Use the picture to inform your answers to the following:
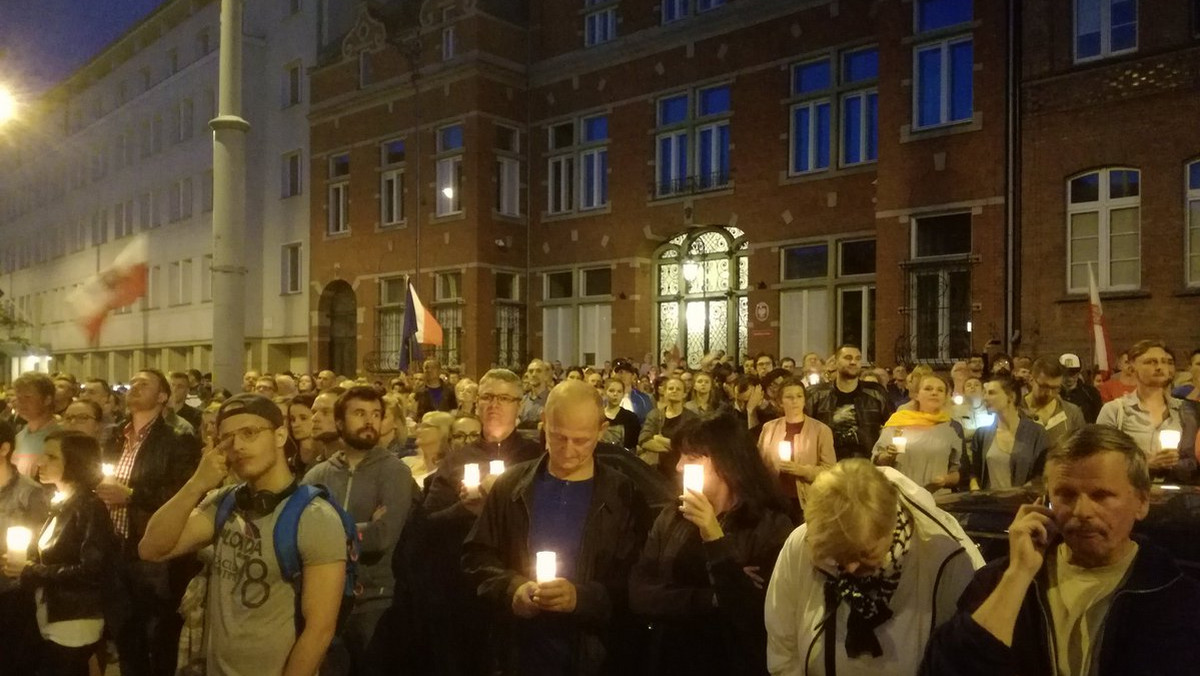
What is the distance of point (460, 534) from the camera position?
488 cm

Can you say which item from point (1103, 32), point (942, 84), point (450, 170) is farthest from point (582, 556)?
point (450, 170)

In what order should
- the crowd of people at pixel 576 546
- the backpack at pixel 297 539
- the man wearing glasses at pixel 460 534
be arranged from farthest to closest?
the man wearing glasses at pixel 460 534 < the backpack at pixel 297 539 < the crowd of people at pixel 576 546

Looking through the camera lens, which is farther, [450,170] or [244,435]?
[450,170]

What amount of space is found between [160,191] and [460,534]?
32.5 m

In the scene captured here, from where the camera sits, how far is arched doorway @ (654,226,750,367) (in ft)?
60.9

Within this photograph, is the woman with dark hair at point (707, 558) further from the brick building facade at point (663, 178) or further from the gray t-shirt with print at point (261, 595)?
the brick building facade at point (663, 178)

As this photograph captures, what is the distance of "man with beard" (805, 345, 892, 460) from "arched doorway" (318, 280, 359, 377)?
18.2m

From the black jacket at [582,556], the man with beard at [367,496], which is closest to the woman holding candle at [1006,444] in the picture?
the black jacket at [582,556]

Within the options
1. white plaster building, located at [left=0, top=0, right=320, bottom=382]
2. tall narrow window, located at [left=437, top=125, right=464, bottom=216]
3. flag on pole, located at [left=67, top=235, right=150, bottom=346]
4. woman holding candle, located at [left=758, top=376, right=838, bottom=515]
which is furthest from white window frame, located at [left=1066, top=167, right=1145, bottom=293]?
white plaster building, located at [left=0, top=0, right=320, bottom=382]

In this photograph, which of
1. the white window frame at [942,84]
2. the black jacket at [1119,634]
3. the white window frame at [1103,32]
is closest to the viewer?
the black jacket at [1119,634]

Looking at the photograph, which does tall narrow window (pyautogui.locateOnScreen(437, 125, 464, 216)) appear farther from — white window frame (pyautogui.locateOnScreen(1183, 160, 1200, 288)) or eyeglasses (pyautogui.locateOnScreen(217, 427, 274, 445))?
eyeglasses (pyautogui.locateOnScreen(217, 427, 274, 445))

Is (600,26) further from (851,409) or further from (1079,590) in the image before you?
(1079,590)

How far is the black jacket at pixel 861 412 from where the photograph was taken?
759cm

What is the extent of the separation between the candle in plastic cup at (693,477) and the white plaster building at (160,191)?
23644mm
